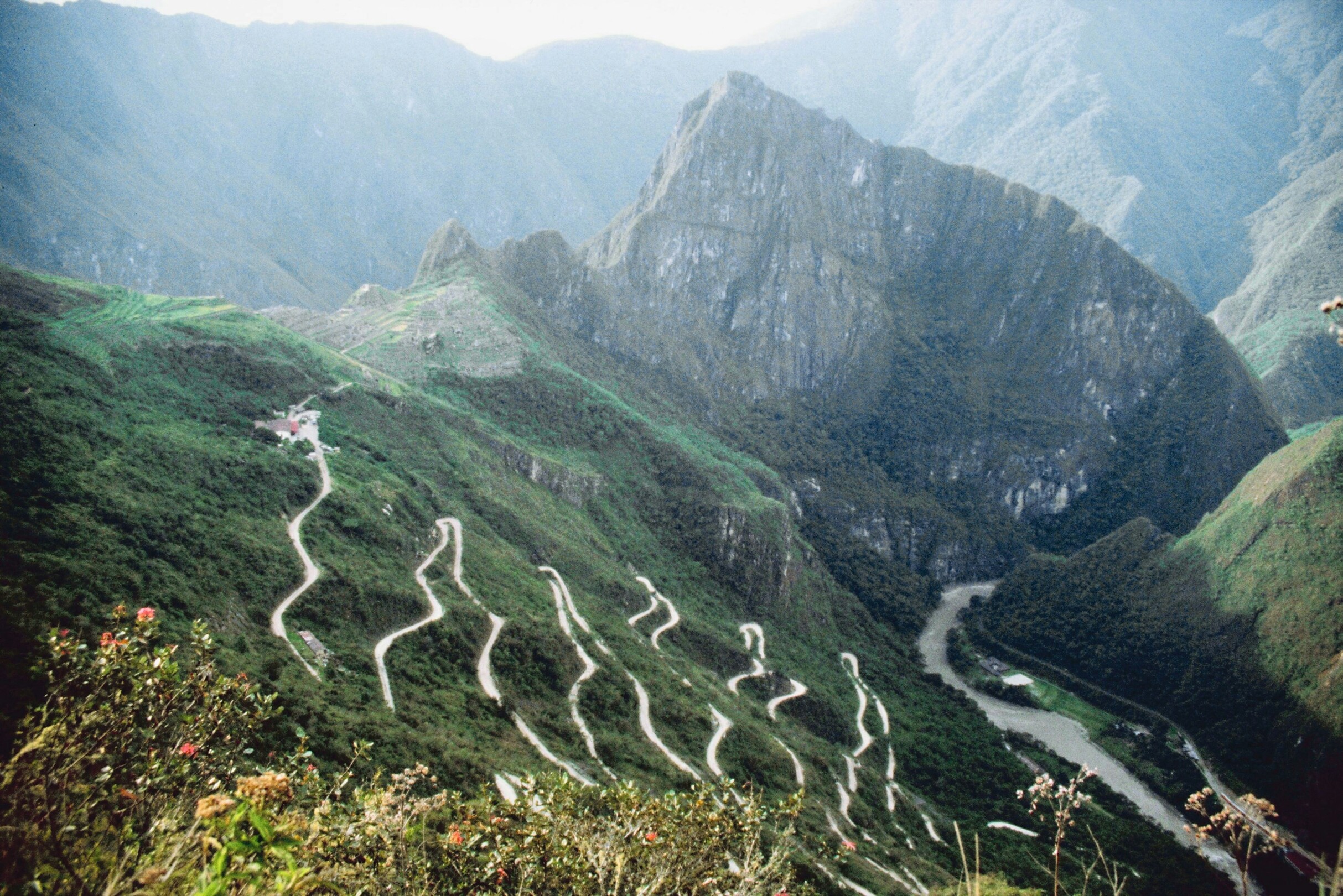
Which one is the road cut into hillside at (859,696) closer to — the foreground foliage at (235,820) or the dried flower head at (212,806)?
the foreground foliage at (235,820)

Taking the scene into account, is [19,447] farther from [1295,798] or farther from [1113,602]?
[1113,602]

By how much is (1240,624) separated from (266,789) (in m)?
121

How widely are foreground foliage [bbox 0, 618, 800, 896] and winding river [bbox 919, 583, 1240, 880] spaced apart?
67918mm

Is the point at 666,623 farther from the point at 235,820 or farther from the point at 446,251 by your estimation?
the point at 446,251

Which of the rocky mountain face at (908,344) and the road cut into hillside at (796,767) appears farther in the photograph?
the rocky mountain face at (908,344)

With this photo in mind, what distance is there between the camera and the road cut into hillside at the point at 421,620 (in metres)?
38.9

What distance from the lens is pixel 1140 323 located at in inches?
6993

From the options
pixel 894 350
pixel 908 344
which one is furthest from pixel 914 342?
pixel 894 350

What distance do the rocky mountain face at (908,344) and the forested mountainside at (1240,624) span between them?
30937 mm

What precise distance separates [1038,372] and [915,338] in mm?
30546

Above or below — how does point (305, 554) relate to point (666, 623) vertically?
above

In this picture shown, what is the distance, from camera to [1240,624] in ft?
317

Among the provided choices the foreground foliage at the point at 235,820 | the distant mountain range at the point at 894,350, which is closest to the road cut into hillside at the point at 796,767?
the foreground foliage at the point at 235,820

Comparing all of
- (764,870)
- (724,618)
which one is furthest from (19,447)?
(724,618)
